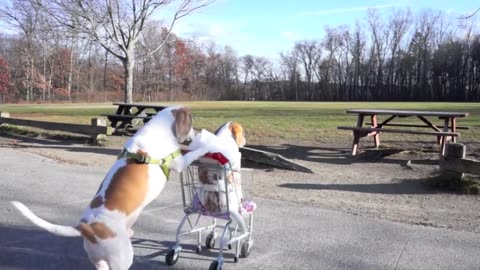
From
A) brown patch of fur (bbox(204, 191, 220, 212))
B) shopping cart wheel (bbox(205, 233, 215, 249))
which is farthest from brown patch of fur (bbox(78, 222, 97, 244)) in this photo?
shopping cart wheel (bbox(205, 233, 215, 249))

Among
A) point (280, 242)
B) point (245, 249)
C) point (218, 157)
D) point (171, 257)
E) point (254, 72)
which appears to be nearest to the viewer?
point (218, 157)

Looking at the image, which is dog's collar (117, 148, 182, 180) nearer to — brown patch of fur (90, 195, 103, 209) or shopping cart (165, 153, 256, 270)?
brown patch of fur (90, 195, 103, 209)

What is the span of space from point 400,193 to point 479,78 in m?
96.1

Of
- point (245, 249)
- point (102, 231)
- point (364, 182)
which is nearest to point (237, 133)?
point (245, 249)

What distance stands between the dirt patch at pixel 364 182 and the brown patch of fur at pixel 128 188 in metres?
3.59

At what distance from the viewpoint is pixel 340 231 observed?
17.5 ft

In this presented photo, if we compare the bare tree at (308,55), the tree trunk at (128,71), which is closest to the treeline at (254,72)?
the bare tree at (308,55)

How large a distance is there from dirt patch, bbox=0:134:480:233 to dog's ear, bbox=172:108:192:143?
324cm

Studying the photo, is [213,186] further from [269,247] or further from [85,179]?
[85,179]

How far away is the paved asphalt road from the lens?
14.2 feet

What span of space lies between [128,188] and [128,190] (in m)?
0.02

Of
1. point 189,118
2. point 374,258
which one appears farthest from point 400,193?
point 189,118

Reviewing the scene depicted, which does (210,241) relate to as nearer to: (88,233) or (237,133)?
(237,133)

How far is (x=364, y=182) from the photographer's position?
8.41 meters
